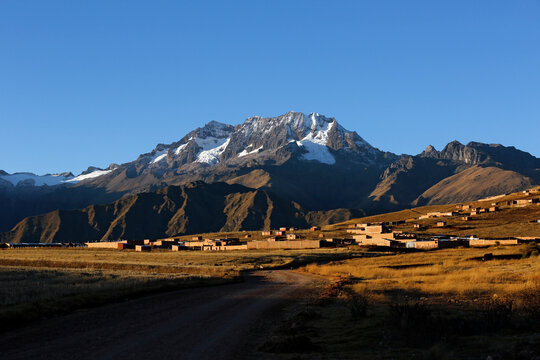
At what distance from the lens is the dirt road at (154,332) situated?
1808 centimetres

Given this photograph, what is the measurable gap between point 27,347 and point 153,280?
27066mm

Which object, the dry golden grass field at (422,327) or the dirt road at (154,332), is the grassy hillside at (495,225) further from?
the dirt road at (154,332)

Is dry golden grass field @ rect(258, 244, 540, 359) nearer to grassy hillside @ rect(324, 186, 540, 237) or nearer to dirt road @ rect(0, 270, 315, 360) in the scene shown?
dirt road @ rect(0, 270, 315, 360)

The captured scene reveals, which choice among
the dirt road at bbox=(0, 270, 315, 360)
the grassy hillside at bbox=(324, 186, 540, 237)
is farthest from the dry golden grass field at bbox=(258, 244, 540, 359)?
the grassy hillside at bbox=(324, 186, 540, 237)

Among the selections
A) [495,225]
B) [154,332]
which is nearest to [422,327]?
[154,332]

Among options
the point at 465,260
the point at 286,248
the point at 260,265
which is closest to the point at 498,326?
the point at 465,260

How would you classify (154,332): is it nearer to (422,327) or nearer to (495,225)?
(422,327)

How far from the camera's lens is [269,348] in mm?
18219

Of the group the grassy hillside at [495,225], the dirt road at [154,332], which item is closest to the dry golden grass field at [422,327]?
the dirt road at [154,332]

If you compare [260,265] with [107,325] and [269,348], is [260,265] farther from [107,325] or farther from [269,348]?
[269,348]

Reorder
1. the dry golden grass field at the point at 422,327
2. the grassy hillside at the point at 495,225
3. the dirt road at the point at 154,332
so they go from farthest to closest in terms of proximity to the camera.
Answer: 1. the grassy hillside at the point at 495,225
2. the dirt road at the point at 154,332
3. the dry golden grass field at the point at 422,327

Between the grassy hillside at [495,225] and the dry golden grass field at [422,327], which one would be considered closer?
the dry golden grass field at [422,327]

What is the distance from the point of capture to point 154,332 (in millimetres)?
22016

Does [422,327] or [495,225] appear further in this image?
[495,225]
